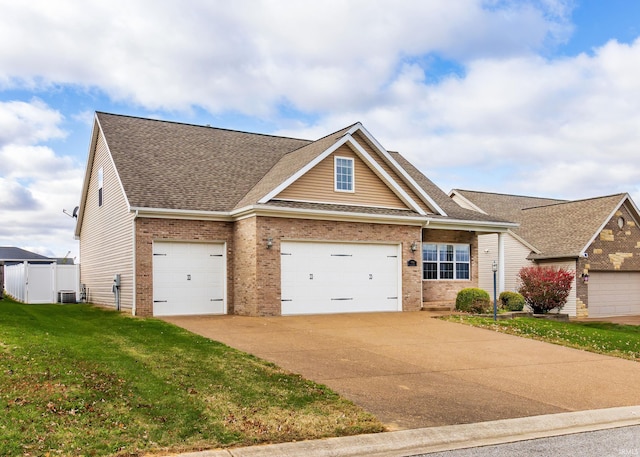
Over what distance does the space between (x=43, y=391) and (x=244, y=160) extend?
16.4 m

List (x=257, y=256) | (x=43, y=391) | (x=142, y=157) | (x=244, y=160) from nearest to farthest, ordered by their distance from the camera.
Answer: (x=43, y=391) → (x=257, y=256) → (x=142, y=157) → (x=244, y=160)

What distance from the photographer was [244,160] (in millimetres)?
23234

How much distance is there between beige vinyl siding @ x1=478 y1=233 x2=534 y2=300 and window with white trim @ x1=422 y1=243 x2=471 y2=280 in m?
5.11

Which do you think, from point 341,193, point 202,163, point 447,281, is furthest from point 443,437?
point 447,281

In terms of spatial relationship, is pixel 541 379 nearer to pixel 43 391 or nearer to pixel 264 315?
pixel 43 391

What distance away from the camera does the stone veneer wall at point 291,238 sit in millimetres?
18000

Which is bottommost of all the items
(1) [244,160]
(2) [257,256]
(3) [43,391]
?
(3) [43,391]

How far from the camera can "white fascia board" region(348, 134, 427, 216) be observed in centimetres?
2010

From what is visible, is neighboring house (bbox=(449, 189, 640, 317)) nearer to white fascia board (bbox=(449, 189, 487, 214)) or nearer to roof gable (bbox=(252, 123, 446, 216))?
white fascia board (bbox=(449, 189, 487, 214))

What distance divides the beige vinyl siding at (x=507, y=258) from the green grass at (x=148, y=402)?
2035 cm

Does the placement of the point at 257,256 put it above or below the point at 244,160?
below

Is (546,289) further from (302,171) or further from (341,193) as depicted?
(302,171)

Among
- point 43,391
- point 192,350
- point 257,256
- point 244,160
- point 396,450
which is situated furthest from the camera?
point 244,160

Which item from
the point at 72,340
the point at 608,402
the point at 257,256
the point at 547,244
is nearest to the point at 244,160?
the point at 257,256
